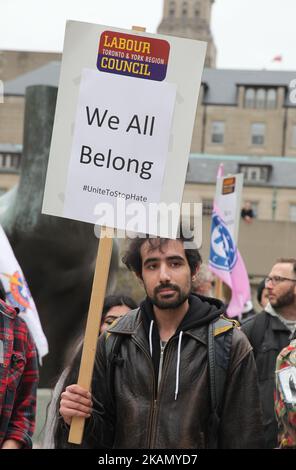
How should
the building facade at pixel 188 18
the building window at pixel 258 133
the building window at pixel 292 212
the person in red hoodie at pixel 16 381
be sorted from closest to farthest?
the person in red hoodie at pixel 16 381 < the building window at pixel 292 212 < the building window at pixel 258 133 < the building facade at pixel 188 18

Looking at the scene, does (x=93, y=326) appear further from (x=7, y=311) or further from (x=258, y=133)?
(x=258, y=133)

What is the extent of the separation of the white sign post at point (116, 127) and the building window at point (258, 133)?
61.0 m

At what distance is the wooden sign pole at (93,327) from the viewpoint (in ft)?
10.4

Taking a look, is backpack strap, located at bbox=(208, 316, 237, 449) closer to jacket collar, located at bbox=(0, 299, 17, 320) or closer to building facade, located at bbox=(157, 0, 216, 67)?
jacket collar, located at bbox=(0, 299, 17, 320)

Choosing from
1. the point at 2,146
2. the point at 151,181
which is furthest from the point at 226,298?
the point at 2,146

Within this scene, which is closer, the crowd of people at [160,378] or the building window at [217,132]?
the crowd of people at [160,378]

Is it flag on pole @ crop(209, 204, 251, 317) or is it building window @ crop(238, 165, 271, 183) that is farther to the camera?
building window @ crop(238, 165, 271, 183)

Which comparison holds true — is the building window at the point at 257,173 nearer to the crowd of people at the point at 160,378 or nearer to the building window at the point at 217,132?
the building window at the point at 217,132

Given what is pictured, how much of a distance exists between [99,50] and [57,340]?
5.02 meters

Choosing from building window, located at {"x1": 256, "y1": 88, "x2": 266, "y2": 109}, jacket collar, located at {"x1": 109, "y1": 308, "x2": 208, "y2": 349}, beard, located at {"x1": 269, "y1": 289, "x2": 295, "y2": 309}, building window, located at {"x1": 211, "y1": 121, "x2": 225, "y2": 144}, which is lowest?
jacket collar, located at {"x1": 109, "y1": 308, "x2": 208, "y2": 349}

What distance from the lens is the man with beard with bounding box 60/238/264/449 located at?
3.20 meters

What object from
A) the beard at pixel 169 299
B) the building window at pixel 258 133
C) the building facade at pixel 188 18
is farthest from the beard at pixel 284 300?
the building facade at pixel 188 18

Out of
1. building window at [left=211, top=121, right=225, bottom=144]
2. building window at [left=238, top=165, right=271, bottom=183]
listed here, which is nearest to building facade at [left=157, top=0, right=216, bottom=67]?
building window at [left=211, top=121, right=225, bottom=144]
